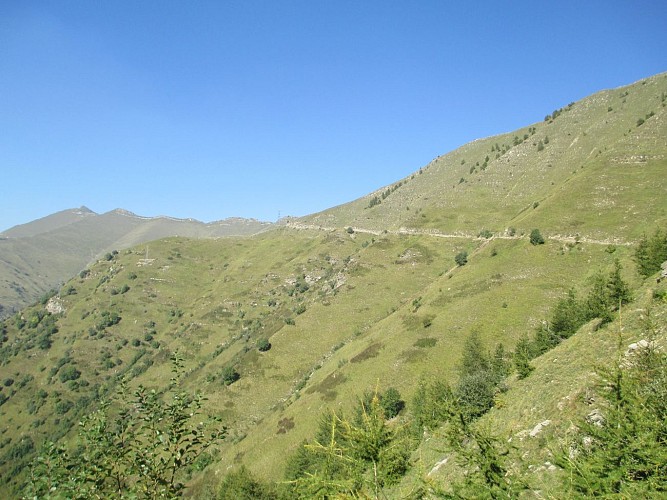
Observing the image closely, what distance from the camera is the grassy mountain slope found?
54250 millimetres

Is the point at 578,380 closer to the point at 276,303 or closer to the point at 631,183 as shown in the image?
the point at 631,183

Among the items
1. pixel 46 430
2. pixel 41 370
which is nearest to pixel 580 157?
pixel 46 430

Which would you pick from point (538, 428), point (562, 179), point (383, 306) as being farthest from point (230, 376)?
point (562, 179)

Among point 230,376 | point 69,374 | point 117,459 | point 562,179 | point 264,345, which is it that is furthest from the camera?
point 69,374

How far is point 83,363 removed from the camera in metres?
136

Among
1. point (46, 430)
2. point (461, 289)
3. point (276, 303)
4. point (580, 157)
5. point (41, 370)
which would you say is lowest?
point (46, 430)

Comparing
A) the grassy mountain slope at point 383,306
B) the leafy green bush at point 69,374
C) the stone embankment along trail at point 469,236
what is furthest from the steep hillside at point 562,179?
the leafy green bush at point 69,374

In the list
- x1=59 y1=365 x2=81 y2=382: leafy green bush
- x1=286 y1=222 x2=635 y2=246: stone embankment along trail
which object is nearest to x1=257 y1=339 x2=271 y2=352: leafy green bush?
x1=286 y1=222 x2=635 y2=246: stone embankment along trail

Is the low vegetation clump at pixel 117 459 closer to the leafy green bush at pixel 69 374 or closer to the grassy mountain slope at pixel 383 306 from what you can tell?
the grassy mountain slope at pixel 383 306

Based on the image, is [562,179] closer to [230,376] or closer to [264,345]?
[264,345]

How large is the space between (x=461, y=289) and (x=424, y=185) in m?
125

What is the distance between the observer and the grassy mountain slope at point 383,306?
54.2m

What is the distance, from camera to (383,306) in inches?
3696

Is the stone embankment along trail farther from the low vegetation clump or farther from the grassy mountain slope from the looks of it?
the low vegetation clump
